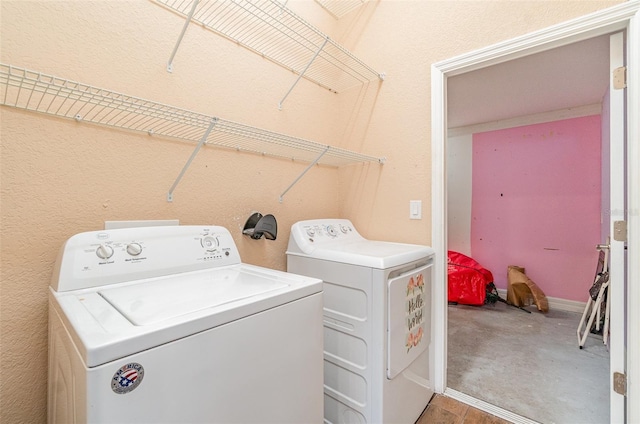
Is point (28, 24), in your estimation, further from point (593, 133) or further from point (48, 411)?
point (593, 133)

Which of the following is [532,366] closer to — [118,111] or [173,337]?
[173,337]

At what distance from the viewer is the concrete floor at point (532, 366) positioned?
169cm

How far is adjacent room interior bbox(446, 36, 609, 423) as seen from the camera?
196cm

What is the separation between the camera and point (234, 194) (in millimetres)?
1597

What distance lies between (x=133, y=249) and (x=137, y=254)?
0.02m

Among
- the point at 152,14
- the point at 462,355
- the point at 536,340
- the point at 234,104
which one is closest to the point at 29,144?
the point at 152,14

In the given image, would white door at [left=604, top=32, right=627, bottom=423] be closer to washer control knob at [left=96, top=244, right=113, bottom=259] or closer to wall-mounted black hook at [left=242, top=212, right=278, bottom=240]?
wall-mounted black hook at [left=242, top=212, right=278, bottom=240]

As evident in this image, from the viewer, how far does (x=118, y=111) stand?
3.82 ft

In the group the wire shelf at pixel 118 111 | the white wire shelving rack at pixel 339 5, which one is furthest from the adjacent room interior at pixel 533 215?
→ the wire shelf at pixel 118 111

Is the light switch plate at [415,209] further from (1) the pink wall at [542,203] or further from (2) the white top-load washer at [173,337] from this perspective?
(1) the pink wall at [542,203]

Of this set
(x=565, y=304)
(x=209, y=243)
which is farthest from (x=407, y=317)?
(x=565, y=304)

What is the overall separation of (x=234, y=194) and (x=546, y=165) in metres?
3.81

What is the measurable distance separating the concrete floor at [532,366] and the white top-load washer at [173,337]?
1.45 m

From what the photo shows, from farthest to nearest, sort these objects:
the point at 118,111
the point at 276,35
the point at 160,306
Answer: the point at 276,35 < the point at 118,111 < the point at 160,306
